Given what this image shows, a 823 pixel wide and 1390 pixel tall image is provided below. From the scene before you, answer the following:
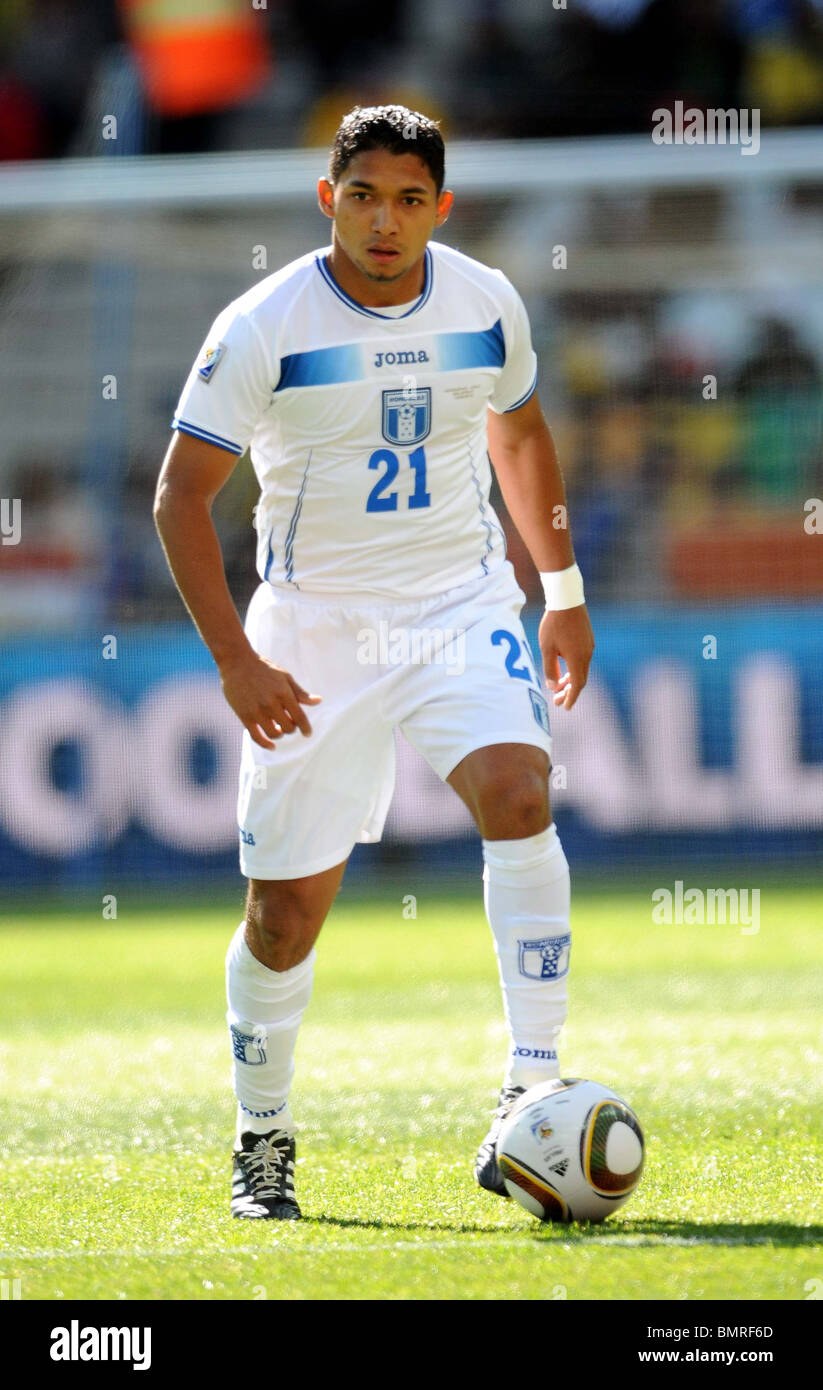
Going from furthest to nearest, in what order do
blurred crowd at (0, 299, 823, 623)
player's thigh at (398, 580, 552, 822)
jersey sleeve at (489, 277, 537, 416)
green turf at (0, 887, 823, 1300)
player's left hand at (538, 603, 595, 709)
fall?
A: blurred crowd at (0, 299, 823, 623), player's left hand at (538, 603, 595, 709), jersey sleeve at (489, 277, 537, 416), player's thigh at (398, 580, 552, 822), green turf at (0, 887, 823, 1300)

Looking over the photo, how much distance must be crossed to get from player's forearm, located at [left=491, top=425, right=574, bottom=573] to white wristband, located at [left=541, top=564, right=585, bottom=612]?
16 mm

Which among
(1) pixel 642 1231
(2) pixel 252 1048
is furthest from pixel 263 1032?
(1) pixel 642 1231

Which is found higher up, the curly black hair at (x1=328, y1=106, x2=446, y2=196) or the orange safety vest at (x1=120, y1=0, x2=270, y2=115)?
the orange safety vest at (x1=120, y1=0, x2=270, y2=115)

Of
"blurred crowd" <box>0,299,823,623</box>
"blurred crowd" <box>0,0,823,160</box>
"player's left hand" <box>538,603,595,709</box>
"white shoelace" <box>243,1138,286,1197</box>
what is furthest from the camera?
"blurred crowd" <box>0,0,823,160</box>

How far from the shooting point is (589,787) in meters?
9.76

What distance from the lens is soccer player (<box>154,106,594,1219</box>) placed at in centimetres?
376

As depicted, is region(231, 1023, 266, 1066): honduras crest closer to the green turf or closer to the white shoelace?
the white shoelace

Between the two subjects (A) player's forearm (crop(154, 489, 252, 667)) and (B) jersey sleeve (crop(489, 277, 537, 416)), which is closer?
(A) player's forearm (crop(154, 489, 252, 667))

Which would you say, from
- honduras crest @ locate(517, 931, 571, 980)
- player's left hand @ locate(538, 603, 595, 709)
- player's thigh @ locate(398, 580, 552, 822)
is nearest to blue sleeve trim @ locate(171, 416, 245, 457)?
player's thigh @ locate(398, 580, 552, 822)

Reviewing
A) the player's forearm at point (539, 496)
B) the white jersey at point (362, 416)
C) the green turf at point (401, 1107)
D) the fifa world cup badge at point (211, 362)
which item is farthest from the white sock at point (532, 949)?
the fifa world cup badge at point (211, 362)

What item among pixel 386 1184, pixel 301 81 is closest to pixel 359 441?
pixel 386 1184

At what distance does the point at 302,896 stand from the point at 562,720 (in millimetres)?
5918

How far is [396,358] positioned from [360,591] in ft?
1.61
